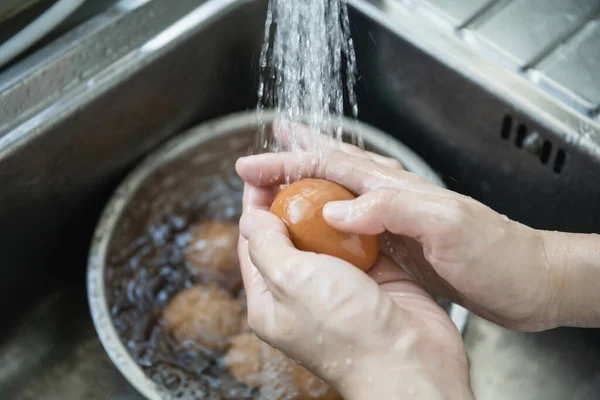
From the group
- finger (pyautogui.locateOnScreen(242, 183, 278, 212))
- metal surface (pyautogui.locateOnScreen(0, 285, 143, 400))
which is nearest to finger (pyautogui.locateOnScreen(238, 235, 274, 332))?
finger (pyautogui.locateOnScreen(242, 183, 278, 212))

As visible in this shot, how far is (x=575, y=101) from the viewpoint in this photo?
3.26 feet

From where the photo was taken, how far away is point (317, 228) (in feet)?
2.70

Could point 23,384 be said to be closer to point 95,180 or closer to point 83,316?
point 83,316

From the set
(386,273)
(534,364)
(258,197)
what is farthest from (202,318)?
(534,364)

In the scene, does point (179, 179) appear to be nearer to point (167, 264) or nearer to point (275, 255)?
point (167, 264)

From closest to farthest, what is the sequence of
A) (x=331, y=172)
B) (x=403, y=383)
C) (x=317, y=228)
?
(x=403, y=383), (x=317, y=228), (x=331, y=172)

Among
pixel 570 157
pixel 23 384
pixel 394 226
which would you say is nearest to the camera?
pixel 394 226

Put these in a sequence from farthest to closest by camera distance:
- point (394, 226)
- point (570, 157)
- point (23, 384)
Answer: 1. point (23, 384)
2. point (570, 157)
3. point (394, 226)

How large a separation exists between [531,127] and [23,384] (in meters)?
0.93

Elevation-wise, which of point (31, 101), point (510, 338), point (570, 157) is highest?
point (31, 101)

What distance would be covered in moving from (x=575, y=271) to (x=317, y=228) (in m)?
0.34

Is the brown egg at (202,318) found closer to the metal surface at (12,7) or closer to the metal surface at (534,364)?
the metal surface at (534,364)

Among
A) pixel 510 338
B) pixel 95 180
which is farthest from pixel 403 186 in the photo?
pixel 95 180

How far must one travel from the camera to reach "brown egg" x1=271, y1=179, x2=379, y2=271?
83cm
